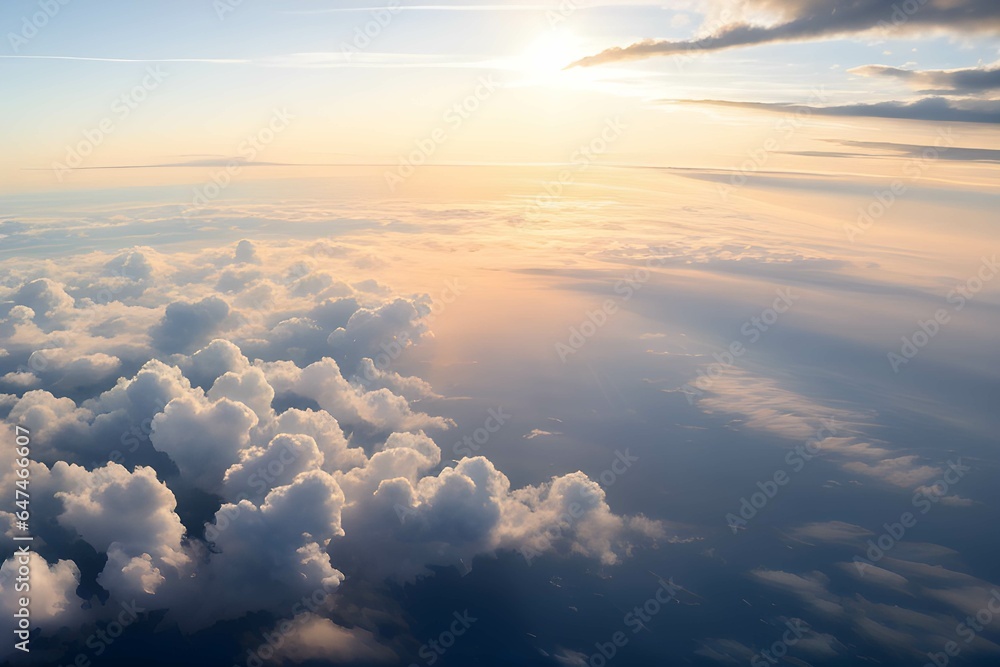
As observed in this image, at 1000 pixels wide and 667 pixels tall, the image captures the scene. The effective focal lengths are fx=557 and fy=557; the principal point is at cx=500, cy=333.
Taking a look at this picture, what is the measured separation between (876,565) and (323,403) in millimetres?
167161

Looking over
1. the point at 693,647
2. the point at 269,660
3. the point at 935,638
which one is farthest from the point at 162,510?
the point at 935,638

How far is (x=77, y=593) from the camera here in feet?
419

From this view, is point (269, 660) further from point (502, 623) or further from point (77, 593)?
point (77, 593)
